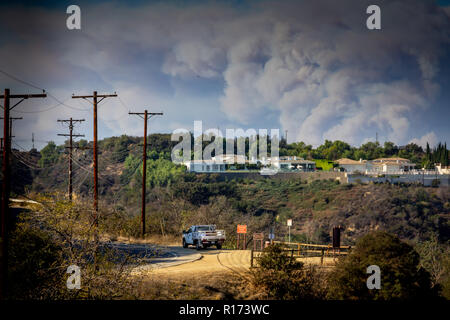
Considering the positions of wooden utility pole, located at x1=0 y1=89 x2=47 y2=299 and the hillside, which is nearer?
wooden utility pole, located at x1=0 y1=89 x2=47 y2=299

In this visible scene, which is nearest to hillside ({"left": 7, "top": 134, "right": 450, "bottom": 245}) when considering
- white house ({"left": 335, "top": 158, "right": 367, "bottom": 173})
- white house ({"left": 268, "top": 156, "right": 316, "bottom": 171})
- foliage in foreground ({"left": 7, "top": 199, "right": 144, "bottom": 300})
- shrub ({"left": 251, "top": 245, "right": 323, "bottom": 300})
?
white house ({"left": 268, "top": 156, "right": 316, "bottom": 171})

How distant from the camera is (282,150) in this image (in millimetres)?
134000

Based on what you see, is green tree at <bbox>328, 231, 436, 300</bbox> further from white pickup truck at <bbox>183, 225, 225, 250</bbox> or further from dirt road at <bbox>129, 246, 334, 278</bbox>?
white pickup truck at <bbox>183, 225, 225, 250</bbox>

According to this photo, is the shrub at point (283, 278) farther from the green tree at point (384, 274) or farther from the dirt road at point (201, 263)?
A: the dirt road at point (201, 263)

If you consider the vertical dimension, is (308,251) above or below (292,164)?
below

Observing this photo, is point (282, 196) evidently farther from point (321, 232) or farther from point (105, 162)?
point (105, 162)

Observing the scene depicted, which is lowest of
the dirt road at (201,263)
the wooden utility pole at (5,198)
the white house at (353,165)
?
the dirt road at (201,263)

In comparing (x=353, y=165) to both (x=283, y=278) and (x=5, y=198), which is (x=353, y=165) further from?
(x=5, y=198)

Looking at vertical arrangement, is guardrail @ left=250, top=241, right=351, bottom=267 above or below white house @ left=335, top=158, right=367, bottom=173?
below

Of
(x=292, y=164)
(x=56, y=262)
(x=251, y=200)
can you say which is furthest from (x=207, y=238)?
(x=292, y=164)

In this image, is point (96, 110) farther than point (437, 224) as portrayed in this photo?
No

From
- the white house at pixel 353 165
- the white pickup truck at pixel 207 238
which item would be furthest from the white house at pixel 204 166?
the white pickup truck at pixel 207 238
